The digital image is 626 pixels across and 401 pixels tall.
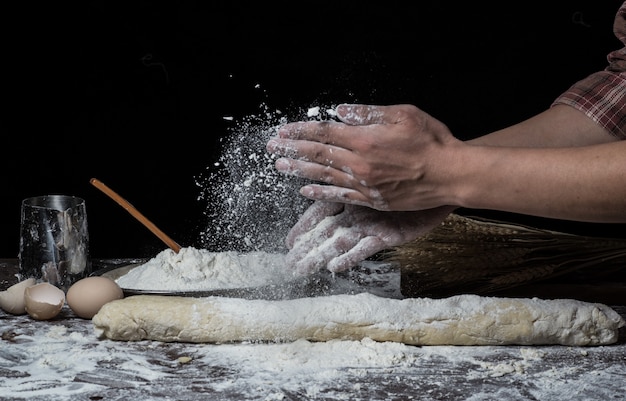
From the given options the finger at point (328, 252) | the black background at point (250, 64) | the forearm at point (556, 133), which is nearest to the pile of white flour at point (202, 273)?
the finger at point (328, 252)

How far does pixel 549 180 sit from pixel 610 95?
1.69 ft

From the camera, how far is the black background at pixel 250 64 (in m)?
3.04

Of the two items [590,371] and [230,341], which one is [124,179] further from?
[590,371]

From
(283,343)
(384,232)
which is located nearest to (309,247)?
(384,232)

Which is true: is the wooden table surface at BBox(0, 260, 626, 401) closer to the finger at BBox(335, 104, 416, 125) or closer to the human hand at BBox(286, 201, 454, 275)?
the human hand at BBox(286, 201, 454, 275)

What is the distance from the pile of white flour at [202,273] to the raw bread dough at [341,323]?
17 centimetres

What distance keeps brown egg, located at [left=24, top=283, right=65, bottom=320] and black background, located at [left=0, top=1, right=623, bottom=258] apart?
90 centimetres

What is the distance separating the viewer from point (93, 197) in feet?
10.4

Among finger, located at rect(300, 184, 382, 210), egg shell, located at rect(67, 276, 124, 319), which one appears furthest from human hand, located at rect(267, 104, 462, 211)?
egg shell, located at rect(67, 276, 124, 319)

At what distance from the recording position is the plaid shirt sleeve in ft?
7.39

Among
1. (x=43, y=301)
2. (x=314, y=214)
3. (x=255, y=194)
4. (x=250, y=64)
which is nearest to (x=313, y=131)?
(x=314, y=214)

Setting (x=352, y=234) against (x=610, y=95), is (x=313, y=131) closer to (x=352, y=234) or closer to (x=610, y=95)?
(x=352, y=234)

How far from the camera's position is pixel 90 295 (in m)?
2.08

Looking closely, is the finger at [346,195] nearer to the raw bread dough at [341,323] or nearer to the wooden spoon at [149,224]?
the raw bread dough at [341,323]
